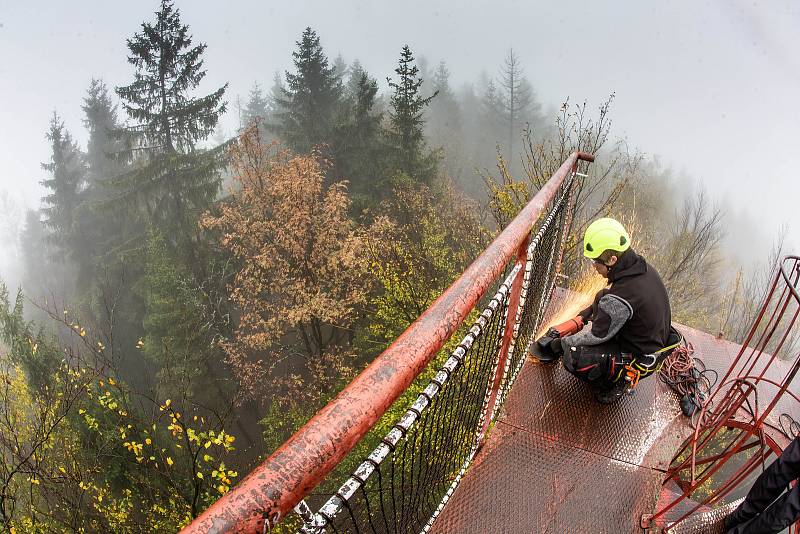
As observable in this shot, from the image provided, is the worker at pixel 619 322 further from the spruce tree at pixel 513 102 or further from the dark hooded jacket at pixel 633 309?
the spruce tree at pixel 513 102

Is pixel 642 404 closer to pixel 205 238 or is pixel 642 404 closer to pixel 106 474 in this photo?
pixel 106 474

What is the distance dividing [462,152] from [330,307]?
1380 inches

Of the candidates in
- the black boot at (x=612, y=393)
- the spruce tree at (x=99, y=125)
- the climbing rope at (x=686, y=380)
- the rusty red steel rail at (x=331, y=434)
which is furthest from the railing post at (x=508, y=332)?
the spruce tree at (x=99, y=125)

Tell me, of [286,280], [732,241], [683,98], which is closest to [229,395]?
[286,280]

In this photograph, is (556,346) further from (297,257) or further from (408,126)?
(408,126)

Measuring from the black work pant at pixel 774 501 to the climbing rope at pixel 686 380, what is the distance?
1484 mm

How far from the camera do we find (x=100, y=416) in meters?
12.8

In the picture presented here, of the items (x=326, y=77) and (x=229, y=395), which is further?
(x=326, y=77)

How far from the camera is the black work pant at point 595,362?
381 centimetres

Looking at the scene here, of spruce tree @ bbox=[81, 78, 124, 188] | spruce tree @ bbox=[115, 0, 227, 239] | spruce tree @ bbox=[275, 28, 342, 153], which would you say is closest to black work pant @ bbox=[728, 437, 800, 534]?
spruce tree @ bbox=[115, 0, 227, 239]

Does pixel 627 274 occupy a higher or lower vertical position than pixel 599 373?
higher

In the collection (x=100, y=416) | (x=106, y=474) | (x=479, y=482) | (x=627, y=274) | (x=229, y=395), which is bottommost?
(x=229, y=395)

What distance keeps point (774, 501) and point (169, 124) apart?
24758 millimetres

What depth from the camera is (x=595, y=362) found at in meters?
3.89
